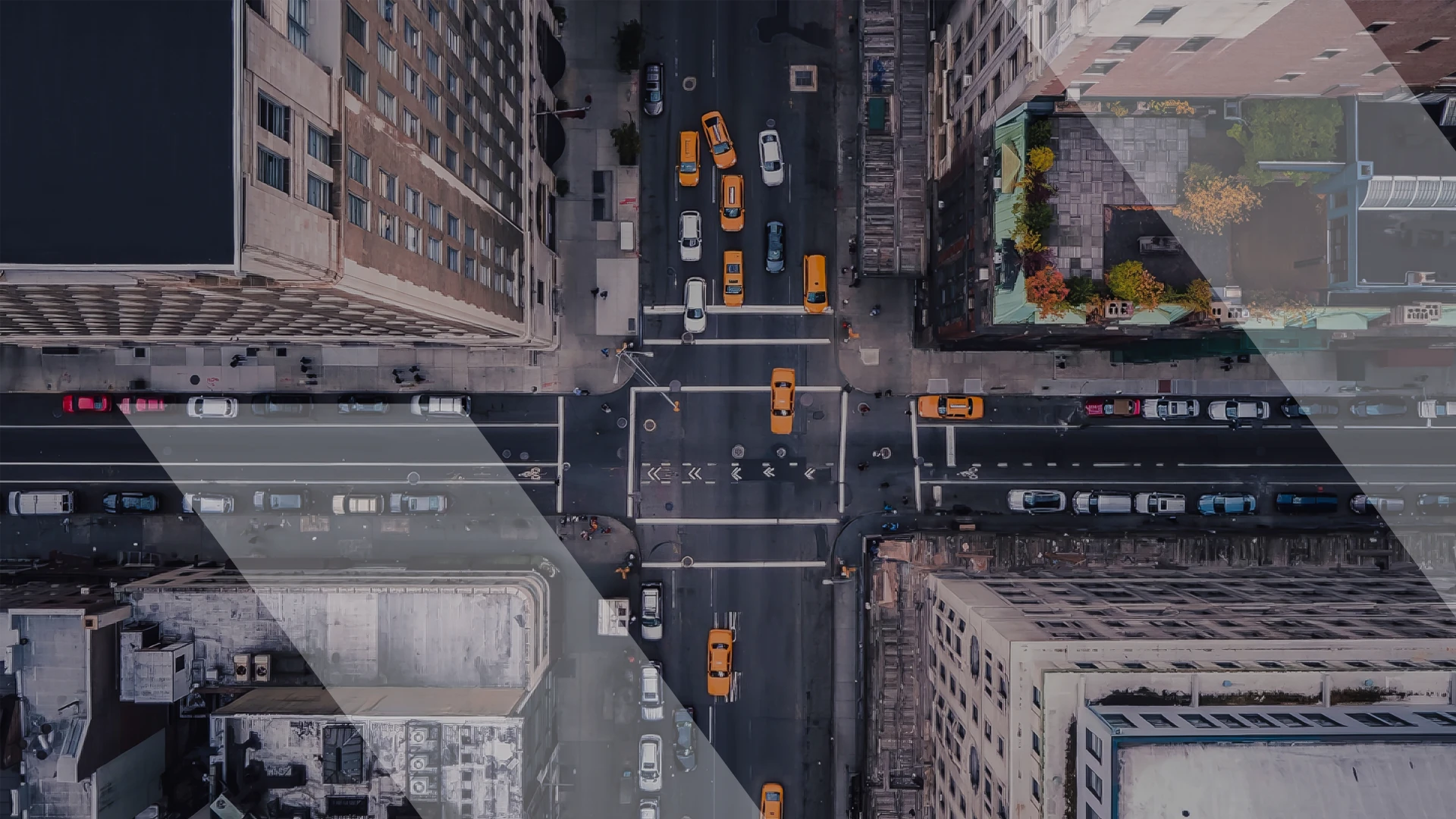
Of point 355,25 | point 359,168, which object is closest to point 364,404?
point 359,168

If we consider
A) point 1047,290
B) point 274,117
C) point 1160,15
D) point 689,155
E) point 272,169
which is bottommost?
point 1047,290

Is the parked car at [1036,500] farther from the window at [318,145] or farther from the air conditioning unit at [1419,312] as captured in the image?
the window at [318,145]

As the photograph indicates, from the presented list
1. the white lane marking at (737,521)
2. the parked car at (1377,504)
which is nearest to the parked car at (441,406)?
the white lane marking at (737,521)

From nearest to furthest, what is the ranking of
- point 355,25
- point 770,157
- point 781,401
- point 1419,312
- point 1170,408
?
point 355,25
point 1419,312
point 770,157
point 781,401
point 1170,408

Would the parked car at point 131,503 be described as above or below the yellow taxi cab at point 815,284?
below

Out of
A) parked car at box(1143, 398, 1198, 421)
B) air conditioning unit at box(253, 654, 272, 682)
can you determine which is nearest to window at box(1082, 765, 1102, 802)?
parked car at box(1143, 398, 1198, 421)

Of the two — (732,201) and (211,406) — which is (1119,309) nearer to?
(732,201)

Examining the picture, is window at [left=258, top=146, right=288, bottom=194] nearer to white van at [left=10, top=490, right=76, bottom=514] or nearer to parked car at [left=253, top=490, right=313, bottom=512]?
parked car at [left=253, top=490, right=313, bottom=512]
